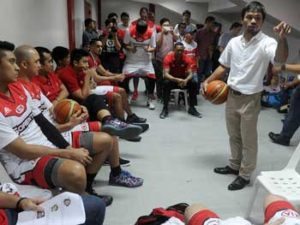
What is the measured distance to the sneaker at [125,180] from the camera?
9.30ft

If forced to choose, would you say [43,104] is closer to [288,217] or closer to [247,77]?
[247,77]

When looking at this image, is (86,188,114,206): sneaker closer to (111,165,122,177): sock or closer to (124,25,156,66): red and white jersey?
(111,165,122,177): sock

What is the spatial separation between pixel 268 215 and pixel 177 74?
377cm

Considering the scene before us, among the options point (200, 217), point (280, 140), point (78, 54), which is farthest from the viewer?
point (280, 140)

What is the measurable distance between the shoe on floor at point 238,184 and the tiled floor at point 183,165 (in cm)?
4

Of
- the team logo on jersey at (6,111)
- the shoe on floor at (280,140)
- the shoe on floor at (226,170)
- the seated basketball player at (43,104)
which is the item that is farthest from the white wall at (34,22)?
the shoe on floor at (280,140)

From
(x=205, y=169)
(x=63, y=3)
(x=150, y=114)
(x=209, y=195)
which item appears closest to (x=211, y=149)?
(x=205, y=169)

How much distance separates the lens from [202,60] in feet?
21.4

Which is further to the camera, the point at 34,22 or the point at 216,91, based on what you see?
the point at 34,22

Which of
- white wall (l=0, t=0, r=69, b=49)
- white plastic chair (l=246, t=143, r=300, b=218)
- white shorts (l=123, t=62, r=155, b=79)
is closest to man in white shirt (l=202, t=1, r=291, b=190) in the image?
white plastic chair (l=246, t=143, r=300, b=218)

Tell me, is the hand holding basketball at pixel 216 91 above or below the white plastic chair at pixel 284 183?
above

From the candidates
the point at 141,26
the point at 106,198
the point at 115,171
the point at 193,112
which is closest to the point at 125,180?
the point at 115,171

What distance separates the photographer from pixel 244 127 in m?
2.76

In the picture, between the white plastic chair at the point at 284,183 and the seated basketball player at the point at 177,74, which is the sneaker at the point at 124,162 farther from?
the seated basketball player at the point at 177,74
